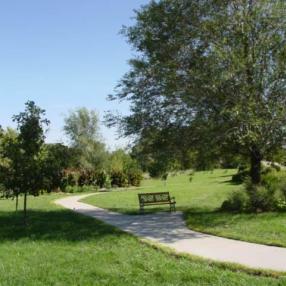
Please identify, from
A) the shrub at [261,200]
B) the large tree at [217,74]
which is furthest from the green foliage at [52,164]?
the shrub at [261,200]

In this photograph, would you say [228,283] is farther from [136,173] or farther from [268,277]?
[136,173]

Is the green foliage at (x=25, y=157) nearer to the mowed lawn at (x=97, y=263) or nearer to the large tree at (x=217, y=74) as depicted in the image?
the mowed lawn at (x=97, y=263)

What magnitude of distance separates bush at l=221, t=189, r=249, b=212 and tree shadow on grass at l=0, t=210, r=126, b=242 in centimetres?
496

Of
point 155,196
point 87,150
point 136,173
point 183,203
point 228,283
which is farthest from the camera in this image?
point 87,150

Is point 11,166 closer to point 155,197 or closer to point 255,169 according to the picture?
point 155,197

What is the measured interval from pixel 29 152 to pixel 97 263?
6.76 metres

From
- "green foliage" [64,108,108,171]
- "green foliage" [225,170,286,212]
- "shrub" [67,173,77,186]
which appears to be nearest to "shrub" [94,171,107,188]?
"shrub" [67,173,77,186]

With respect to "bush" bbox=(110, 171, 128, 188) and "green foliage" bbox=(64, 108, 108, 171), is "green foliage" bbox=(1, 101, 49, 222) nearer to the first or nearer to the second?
"bush" bbox=(110, 171, 128, 188)

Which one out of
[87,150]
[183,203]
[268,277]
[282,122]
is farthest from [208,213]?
[87,150]

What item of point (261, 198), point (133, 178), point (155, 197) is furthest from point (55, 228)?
point (133, 178)

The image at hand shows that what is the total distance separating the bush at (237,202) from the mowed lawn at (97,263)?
18.7 feet

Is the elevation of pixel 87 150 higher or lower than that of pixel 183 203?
higher

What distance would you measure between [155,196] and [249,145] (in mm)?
4511

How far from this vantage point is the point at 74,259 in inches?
401
